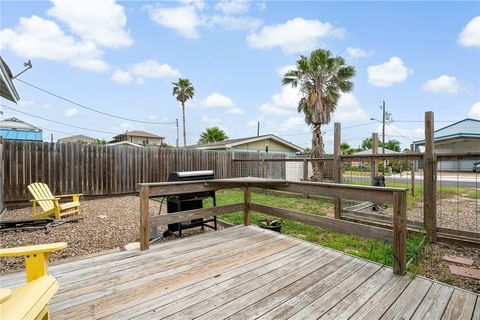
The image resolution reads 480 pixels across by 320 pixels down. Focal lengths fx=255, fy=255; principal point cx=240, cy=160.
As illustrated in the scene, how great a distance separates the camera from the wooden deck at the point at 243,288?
6.09 feet

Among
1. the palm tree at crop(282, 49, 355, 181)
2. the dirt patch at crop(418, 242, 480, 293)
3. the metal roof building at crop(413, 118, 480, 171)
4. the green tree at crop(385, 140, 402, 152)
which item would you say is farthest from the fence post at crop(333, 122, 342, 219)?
the green tree at crop(385, 140, 402, 152)

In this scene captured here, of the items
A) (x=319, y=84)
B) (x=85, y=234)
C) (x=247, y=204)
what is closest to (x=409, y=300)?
(x=247, y=204)

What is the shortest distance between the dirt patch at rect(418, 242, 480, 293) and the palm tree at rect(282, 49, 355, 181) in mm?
6426

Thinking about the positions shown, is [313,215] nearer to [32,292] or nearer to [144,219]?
[144,219]

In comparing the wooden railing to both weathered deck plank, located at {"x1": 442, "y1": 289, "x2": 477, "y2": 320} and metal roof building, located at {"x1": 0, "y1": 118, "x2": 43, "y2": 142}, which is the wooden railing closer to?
weathered deck plank, located at {"x1": 442, "y1": 289, "x2": 477, "y2": 320}

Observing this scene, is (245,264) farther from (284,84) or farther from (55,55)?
(55,55)

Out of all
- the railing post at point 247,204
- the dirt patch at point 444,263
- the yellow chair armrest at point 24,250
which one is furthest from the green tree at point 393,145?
the yellow chair armrest at point 24,250

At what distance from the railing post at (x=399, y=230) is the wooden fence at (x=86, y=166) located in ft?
26.6

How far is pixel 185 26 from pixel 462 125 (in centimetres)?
2538

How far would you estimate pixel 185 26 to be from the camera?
9180 mm

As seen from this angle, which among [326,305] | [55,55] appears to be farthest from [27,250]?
[55,55]

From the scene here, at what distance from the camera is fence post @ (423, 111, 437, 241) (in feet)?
12.8

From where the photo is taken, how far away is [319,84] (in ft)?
35.0

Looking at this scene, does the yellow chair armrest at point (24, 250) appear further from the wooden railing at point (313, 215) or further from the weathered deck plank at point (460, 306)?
the weathered deck plank at point (460, 306)
